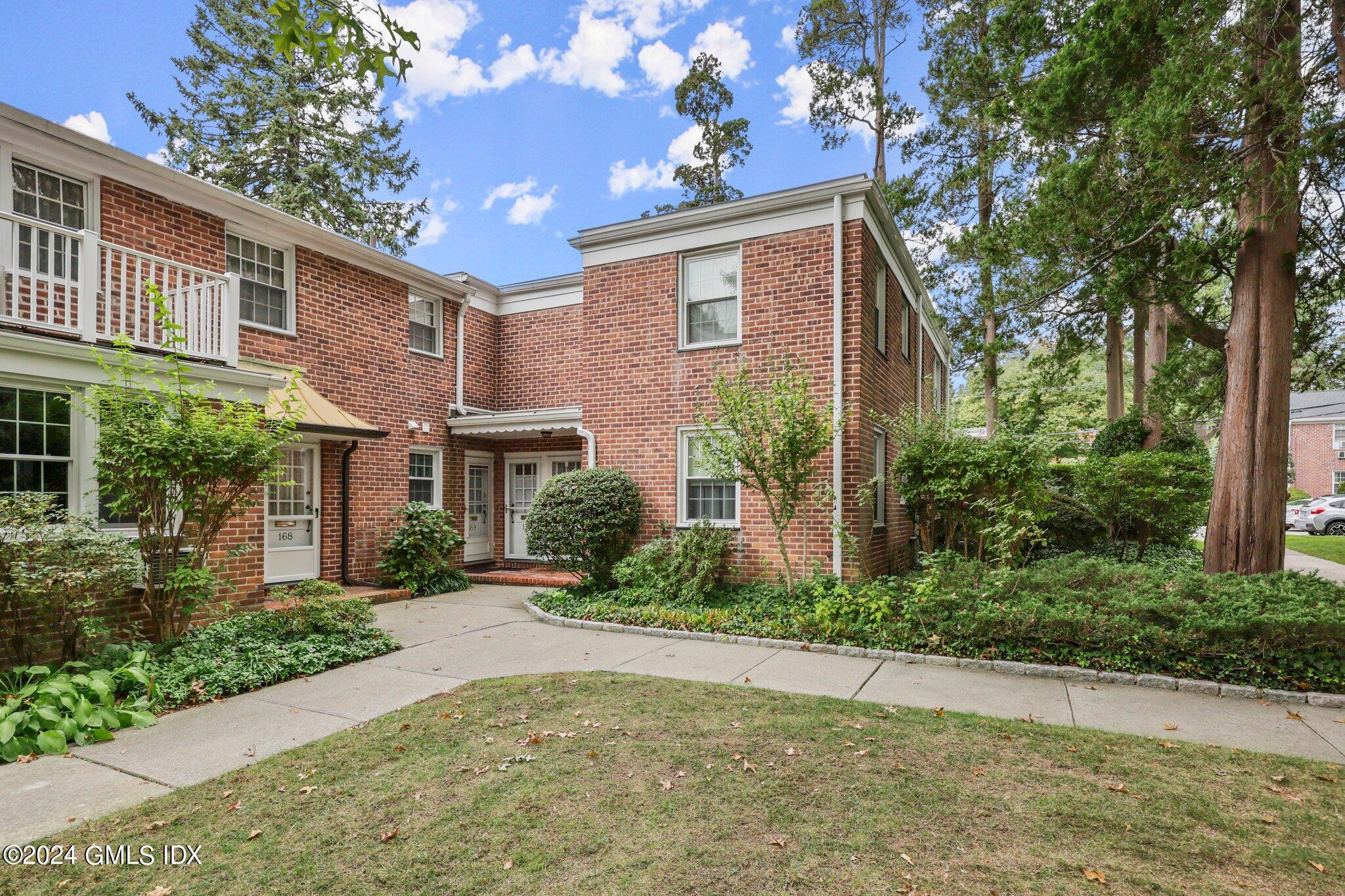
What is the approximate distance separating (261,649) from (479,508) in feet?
24.6

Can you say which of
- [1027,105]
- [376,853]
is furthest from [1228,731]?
[1027,105]

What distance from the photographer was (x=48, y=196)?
806cm

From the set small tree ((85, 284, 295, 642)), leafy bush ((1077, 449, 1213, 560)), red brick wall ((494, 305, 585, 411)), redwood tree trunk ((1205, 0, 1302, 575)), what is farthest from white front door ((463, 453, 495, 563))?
redwood tree trunk ((1205, 0, 1302, 575))

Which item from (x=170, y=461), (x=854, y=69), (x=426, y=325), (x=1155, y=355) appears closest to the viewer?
(x=170, y=461)

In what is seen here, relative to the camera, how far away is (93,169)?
27.1 feet

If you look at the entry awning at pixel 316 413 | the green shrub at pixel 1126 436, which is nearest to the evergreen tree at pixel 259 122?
the entry awning at pixel 316 413

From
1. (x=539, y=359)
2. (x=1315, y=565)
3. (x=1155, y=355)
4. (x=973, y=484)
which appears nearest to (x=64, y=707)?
(x=973, y=484)

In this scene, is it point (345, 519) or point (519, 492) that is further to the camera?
point (519, 492)

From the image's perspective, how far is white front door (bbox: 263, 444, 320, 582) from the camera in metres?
10.2

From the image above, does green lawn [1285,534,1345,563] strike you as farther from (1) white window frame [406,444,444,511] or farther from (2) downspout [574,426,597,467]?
(1) white window frame [406,444,444,511]

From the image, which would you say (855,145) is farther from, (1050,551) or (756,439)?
(756,439)

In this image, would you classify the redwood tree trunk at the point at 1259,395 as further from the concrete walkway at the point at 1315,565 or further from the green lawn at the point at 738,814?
the concrete walkway at the point at 1315,565

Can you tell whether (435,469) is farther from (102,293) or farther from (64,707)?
(64,707)

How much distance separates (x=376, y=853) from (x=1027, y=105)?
34.8 feet
